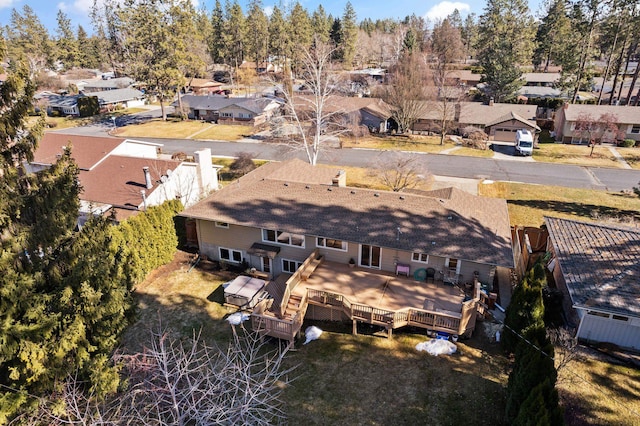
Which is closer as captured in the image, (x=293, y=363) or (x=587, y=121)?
(x=293, y=363)

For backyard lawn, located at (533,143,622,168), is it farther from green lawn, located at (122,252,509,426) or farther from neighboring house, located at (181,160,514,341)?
green lawn, located at (122,252,509,426)

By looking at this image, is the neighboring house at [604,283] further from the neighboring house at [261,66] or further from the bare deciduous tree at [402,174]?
the neighboring house at [261,66]

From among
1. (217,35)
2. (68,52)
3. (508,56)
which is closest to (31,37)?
(68,52)

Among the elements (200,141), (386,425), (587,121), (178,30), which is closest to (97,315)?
(386,425)

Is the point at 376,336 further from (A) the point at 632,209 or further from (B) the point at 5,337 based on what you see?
(A) the point at 632,209

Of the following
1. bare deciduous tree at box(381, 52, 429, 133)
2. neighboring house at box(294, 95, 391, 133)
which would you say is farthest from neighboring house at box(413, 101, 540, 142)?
neighboring house at box(294, 95, 391, 133)

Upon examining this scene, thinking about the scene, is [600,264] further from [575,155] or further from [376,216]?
[575,155]
